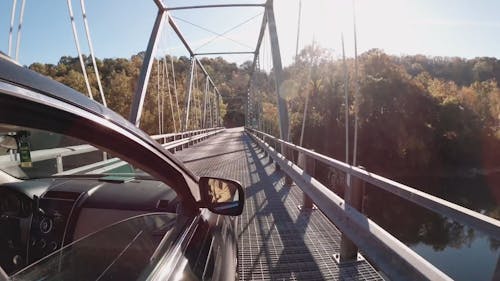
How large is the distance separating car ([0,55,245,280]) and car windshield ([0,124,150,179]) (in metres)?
0.01

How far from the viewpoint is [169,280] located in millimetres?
1237

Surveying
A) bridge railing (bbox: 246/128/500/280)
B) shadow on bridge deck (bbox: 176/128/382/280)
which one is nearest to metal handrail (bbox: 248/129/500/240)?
bridge railing (bbox: 246/128/500/280)

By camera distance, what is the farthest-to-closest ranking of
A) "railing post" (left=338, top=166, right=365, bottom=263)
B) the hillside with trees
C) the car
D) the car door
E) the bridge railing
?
the hillside with trees
"railing post" (left=338, top=166, right=365, bottom=263)
the bridge railing
the car
the car door

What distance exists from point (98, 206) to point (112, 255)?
2.36 ft

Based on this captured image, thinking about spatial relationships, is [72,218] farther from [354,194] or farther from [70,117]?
[354,194]

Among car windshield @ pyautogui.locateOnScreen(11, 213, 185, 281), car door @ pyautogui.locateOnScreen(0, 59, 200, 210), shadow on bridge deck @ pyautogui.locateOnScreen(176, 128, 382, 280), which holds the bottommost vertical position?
shadow on bridge deck @ pyautogui.locateOnScreen(176, 128, 382, 280)

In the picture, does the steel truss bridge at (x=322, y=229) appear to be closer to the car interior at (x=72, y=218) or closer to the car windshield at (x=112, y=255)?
the car interior at (x=72, y=218)

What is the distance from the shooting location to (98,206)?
6.64 feet

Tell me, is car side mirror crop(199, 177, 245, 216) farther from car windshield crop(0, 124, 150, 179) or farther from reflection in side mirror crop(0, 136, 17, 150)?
reflection in side mirror crop(0, 136, 17, 150)

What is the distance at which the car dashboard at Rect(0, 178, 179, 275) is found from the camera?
1.71 m

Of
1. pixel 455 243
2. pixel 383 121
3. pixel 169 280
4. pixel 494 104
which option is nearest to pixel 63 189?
pixel 169 280

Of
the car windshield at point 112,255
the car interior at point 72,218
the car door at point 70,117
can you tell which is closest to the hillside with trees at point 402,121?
the car interior at point 72,218

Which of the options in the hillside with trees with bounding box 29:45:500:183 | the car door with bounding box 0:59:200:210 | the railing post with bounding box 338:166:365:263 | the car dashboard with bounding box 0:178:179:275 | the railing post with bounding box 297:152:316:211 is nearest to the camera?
the car door with bounding box 0:59:200:210

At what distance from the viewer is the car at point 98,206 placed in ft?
3.06
